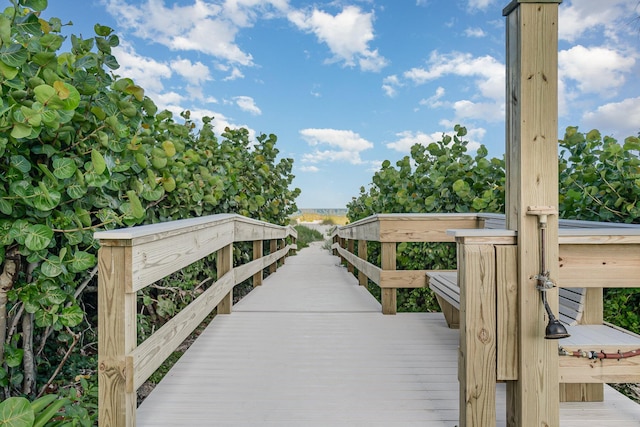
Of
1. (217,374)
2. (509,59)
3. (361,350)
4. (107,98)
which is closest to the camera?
(509,59)

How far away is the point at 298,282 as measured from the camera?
5.62m

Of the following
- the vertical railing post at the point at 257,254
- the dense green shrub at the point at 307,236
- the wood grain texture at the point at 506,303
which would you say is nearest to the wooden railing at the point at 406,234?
the wood grain texture at the point at 506,303

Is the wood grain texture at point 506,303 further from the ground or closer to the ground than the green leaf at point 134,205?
closer to the ground

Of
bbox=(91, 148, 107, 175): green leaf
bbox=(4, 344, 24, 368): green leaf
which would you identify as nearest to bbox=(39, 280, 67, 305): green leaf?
bbox=(4, 344, 24, 368): green leaf

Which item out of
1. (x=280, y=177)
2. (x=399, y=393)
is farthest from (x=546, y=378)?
(x=280, y=177)

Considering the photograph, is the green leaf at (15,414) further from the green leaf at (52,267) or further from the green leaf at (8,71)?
the green leaf at (8,71)

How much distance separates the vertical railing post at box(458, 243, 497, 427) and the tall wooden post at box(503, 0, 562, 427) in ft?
0.37

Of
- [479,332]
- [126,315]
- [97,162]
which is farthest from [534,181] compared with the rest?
[97,162]

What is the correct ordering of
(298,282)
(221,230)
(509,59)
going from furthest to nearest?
(298,282), (221,230), (509,59)

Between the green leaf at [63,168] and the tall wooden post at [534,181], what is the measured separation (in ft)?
5.97

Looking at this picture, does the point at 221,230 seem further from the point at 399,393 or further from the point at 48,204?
the point at 399,393

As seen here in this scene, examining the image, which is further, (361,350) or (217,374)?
(361,350)

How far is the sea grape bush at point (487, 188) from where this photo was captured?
2.91m

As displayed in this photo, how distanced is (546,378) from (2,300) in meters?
2.31
